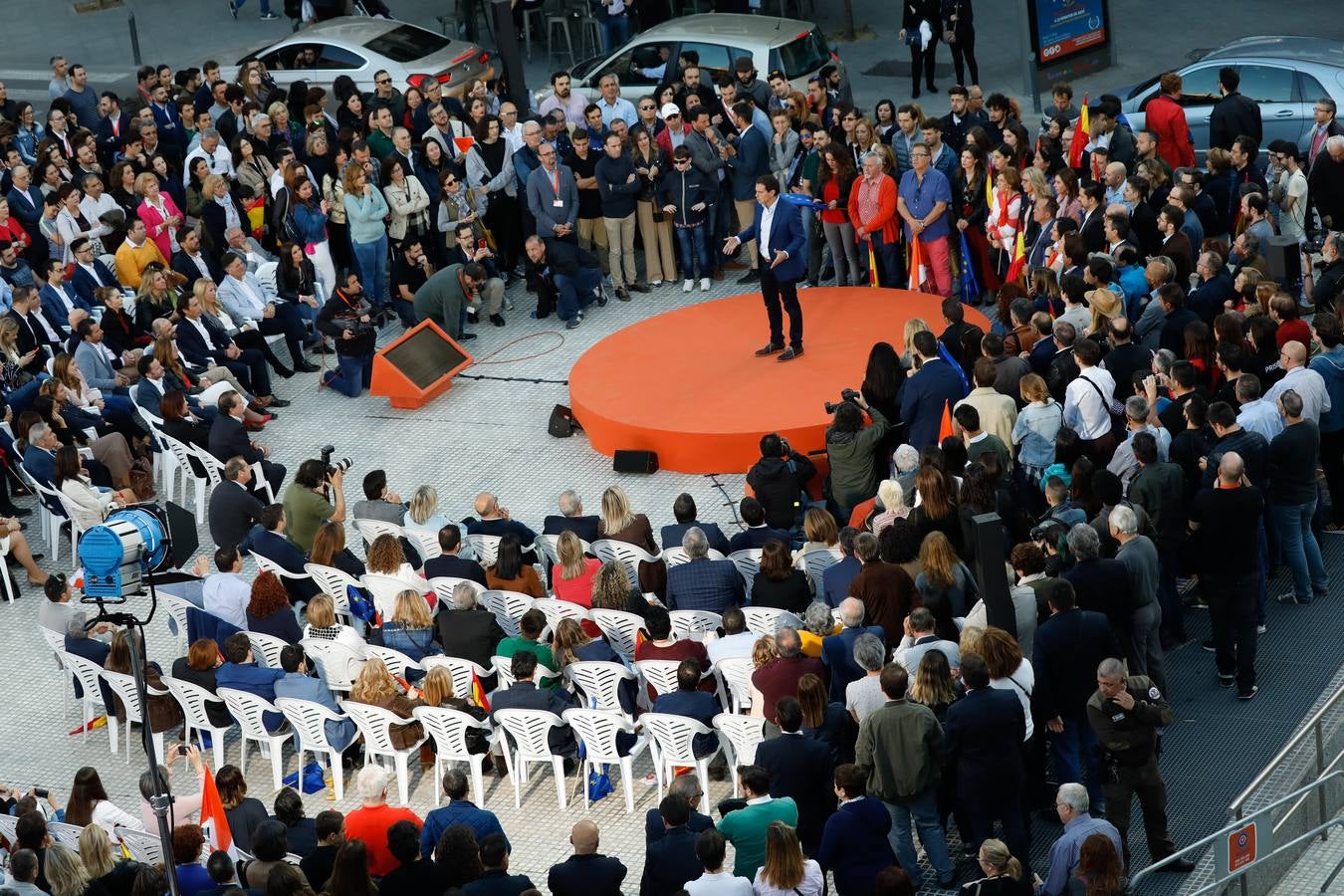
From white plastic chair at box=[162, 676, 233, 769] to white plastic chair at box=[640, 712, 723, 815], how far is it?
273 cm

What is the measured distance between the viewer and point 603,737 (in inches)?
397

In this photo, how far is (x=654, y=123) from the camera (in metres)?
18.4

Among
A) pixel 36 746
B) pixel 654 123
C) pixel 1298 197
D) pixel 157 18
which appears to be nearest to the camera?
pixel 36 746

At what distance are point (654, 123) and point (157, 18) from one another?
15147 mm

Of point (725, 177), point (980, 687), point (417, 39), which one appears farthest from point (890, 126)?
point (980, 687)

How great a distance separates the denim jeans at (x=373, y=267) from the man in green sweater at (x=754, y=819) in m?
9.82

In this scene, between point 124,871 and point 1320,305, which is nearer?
point 124,871

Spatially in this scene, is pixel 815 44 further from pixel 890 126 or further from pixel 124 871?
pixel 124 871

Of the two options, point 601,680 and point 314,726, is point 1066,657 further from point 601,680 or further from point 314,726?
point 314,726

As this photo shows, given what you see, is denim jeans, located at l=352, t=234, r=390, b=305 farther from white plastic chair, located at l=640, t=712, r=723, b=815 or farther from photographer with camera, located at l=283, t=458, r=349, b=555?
white plastic chair, located at l=640, t=712, r=723, b=815

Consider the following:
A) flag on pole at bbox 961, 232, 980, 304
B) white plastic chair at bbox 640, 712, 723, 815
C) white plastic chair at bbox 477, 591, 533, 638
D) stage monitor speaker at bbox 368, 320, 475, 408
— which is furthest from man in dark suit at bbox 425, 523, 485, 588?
flag on pole at bbox 961, 232, 980, 304

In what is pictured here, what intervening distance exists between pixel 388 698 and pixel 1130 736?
13.9ft

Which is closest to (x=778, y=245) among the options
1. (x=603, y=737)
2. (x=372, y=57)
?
(x=603, y=737)

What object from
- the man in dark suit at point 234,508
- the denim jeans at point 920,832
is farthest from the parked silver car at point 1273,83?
the denim jeans at point 920,832
